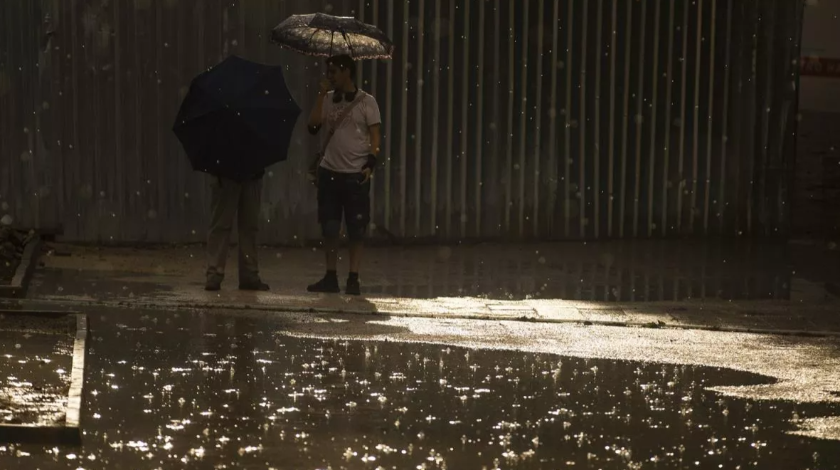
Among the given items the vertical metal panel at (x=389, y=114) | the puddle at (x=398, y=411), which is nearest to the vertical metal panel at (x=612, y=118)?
the vertical metal panel at (x=389, y=114)

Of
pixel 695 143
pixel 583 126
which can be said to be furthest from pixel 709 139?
pixel 583 126

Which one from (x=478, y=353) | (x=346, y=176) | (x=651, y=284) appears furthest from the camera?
(x=651, y=284)

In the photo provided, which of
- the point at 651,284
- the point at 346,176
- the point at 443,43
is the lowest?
the point at 651,284

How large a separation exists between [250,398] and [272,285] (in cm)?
481

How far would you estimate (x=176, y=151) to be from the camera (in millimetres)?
15219

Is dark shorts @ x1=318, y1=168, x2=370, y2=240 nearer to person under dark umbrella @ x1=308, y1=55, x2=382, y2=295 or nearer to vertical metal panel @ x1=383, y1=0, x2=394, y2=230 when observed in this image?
person under dark umbrella @ x1=308, y1=55, x2=382, y2=295

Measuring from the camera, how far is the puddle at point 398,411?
6461mm

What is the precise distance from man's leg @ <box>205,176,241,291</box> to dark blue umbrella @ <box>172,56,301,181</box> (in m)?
0.16

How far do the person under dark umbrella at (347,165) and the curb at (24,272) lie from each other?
2.28 m

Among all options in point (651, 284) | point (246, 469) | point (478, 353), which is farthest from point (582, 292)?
point (246, 469)

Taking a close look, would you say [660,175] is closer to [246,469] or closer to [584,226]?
[584,226]

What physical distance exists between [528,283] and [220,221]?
2.85 metres

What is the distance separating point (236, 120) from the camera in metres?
11.6

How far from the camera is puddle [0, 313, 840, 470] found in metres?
6.46
